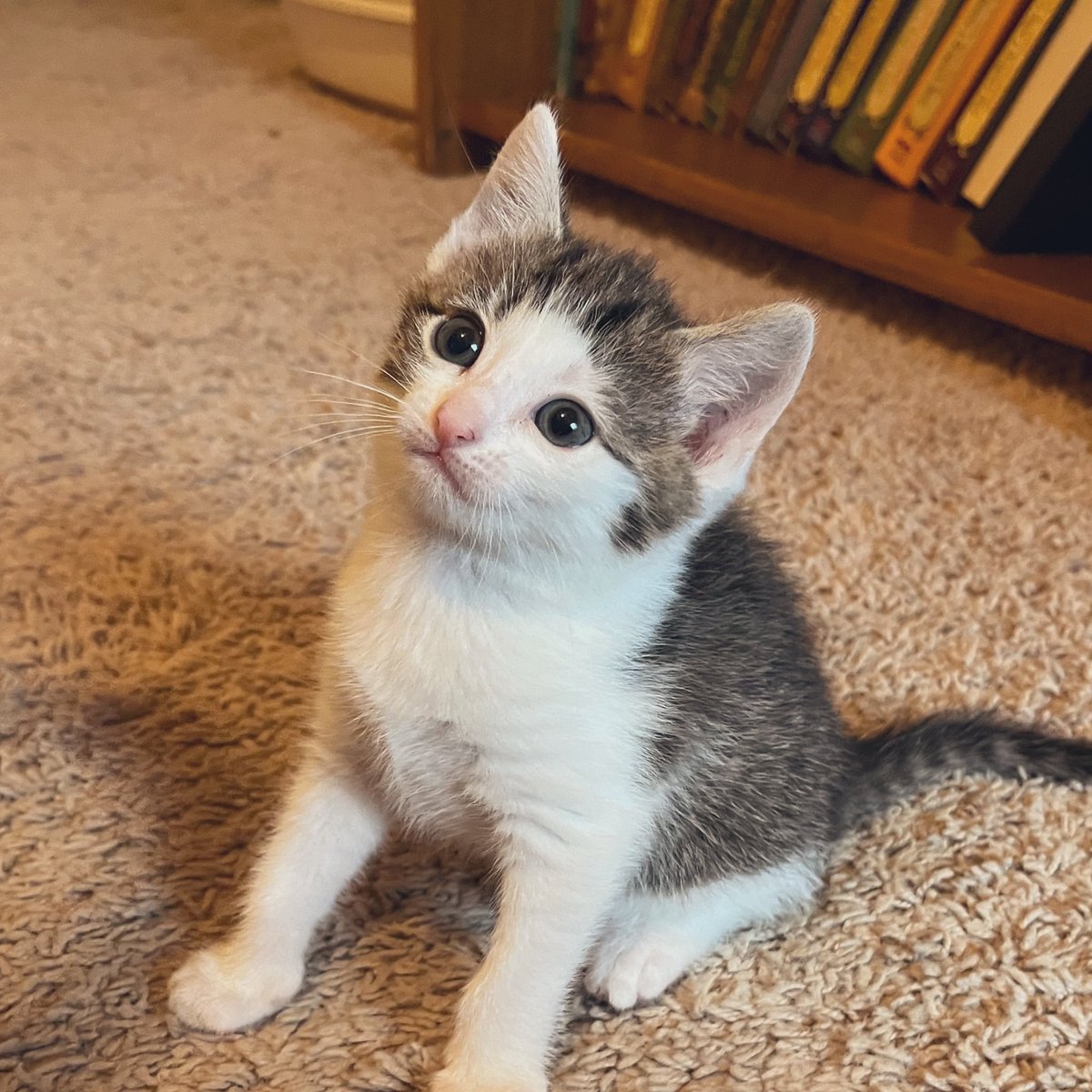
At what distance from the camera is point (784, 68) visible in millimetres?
1833

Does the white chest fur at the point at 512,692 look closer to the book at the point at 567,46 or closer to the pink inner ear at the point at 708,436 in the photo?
the pink inner ear at the point at 708,436

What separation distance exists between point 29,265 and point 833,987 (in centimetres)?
153

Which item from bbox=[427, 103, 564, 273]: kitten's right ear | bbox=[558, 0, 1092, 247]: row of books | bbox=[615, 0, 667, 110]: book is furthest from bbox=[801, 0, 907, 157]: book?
bbox=[427, 103, 564, 273]: kitten's right ear

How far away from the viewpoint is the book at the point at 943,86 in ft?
5.21

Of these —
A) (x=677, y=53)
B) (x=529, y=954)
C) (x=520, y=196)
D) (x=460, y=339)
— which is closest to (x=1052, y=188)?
(x=677, y=53)

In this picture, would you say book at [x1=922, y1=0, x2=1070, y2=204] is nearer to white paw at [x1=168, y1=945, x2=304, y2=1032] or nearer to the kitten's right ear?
the kitten's right ear

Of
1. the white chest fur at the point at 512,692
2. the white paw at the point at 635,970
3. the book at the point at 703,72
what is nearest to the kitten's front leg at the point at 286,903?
the white chest fur at the point at 512,692

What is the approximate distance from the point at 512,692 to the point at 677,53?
1716 mm

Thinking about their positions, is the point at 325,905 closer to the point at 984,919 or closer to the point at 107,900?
the point at 107,900

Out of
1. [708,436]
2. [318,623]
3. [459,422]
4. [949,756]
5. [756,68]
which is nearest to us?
[459,422]

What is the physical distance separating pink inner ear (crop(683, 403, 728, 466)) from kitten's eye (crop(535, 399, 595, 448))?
3.7 inches

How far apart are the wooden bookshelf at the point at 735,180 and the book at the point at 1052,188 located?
30 mm

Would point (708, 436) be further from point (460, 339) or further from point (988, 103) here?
point (988, 103)

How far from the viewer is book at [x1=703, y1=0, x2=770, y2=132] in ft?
5.97
